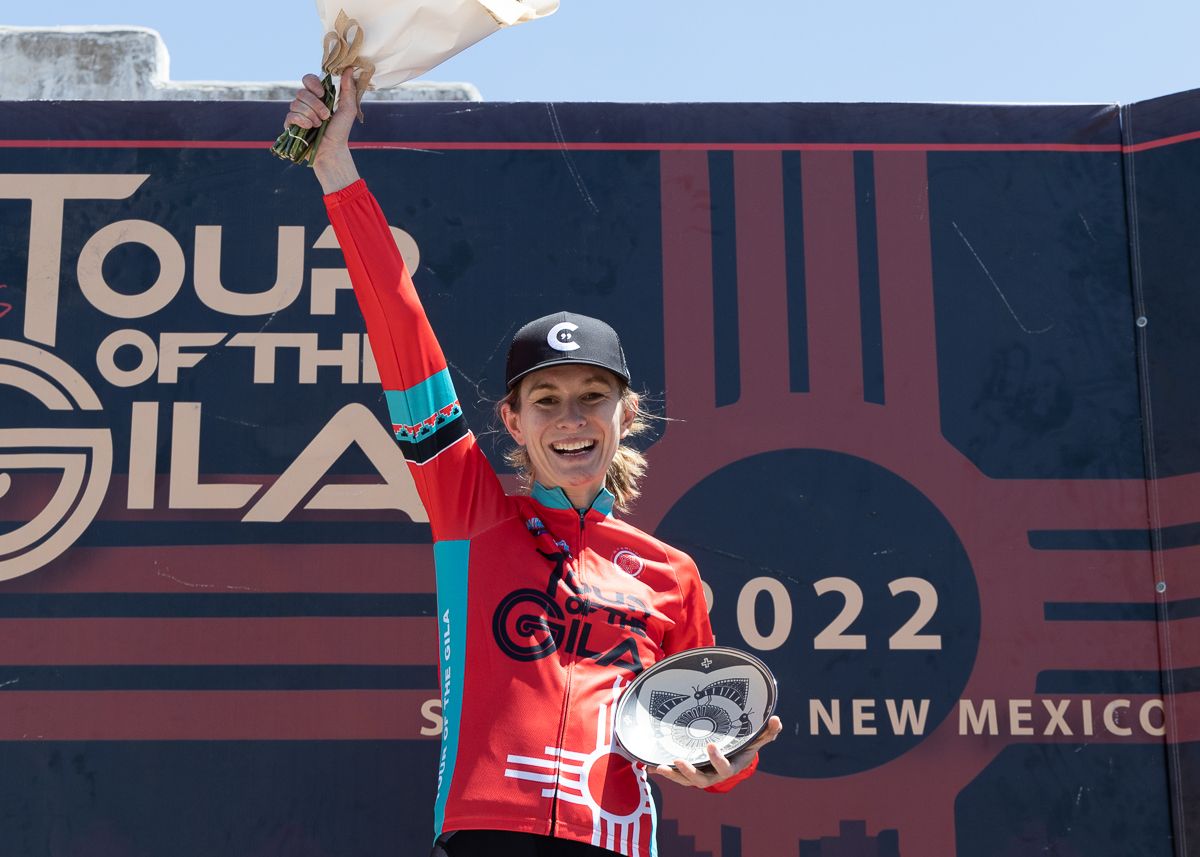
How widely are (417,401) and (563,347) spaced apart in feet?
0.89

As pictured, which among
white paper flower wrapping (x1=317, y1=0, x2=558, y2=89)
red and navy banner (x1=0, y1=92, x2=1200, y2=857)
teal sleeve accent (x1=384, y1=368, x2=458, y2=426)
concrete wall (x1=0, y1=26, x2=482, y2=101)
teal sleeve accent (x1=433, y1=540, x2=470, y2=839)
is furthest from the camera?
concrete wall (x1=0, y1=26, x2=482, y2=101)

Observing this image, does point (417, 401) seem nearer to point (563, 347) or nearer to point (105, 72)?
point (563, 347)

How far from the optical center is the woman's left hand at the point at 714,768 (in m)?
2.13

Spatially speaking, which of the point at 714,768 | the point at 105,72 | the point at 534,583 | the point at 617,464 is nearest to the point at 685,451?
the point at 617,464

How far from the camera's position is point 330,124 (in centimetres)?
240

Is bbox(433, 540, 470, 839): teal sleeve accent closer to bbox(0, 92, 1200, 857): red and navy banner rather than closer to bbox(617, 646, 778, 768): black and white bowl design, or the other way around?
bbox(617, 646, 778, 768): black and white bowl design

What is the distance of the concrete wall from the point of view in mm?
5793

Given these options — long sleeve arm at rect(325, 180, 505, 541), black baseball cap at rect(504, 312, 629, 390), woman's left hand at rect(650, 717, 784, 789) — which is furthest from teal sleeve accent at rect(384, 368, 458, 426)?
woman's left hand at rect(650, 717, 784, 789)

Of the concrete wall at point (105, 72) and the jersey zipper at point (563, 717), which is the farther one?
the concrete wall at point (105, 72)

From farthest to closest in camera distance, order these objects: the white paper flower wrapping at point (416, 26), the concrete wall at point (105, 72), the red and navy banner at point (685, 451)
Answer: the concrete wall at point (105, 72) < the red and navy banner at point (685, 451) < the white paper flower wrapping at point (416, 26)

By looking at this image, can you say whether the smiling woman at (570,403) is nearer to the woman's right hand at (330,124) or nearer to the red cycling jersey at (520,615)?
the red cycling jersey at (520,615)

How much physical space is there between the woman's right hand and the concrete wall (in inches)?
130

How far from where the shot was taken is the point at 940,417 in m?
3.48

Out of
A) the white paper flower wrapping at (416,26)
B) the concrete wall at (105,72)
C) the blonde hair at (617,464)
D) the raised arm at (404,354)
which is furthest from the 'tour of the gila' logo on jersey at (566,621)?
the concrete wall at (105,72)
